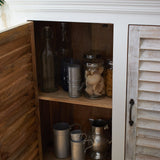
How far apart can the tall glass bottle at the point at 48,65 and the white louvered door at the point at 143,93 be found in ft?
1.46

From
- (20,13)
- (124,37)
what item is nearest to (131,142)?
(124,37)

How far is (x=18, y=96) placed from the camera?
55.8 inches

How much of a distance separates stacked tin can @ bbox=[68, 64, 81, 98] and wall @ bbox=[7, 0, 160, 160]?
24 centimetres

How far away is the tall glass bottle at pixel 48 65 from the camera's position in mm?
1618

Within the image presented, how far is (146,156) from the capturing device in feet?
4.80

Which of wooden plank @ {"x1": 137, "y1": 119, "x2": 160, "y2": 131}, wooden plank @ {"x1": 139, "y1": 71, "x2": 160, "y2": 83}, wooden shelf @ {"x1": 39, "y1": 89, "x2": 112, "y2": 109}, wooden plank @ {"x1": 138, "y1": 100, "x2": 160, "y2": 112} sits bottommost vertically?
wooden plank @ {"x1": 137, "y1": 119, "x2": 160, "y2": 131}

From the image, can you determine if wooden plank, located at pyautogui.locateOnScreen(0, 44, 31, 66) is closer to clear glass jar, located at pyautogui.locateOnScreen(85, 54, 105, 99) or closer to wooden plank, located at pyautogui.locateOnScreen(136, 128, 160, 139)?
clear glass jar, located at pyautogui.locateOnScreen(85, 54, 105, 99)

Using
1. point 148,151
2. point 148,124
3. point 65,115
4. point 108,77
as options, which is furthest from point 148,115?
point 65,115

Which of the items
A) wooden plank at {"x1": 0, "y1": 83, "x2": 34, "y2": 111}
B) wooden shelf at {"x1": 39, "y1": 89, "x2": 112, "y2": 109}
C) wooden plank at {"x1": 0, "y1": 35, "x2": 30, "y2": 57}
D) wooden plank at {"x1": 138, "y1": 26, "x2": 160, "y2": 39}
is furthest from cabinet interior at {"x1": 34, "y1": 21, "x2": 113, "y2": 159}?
wooden plank at {"x1": 138, "y1": 26, "x2": 160, "y2": 39}

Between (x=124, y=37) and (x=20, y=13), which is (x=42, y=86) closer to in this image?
(x=20, y=13)

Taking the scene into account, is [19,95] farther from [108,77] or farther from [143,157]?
[143,157]

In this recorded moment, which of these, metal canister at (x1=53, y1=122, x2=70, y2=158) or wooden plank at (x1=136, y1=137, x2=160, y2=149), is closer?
wooden plank at (x1=136, y1=137, x2=160, y2=149)

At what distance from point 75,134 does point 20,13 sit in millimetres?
694

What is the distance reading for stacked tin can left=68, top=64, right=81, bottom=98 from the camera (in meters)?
1.58
